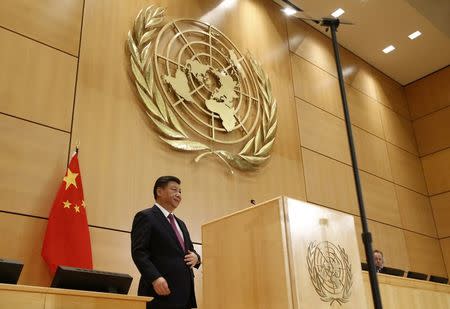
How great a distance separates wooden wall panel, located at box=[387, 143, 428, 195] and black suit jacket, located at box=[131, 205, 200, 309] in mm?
4650

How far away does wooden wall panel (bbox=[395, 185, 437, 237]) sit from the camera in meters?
6.21

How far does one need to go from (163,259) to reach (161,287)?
21 centimetres

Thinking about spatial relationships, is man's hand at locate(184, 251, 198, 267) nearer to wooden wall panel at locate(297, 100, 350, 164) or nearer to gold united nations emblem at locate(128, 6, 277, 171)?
gold united nations emblem at locate(128, 6, 277, 171)

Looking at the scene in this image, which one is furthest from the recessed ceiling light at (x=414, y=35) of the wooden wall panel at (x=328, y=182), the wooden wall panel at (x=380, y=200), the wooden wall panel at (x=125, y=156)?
the wooden wall panel at (x=125, y=156)

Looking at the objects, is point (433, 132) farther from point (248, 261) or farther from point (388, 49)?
point (248, 261)

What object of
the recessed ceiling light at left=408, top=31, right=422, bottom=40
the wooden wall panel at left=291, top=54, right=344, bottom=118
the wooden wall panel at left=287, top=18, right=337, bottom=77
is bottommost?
the wooden wall panel at left=291, top=54, right=344, bottom=118

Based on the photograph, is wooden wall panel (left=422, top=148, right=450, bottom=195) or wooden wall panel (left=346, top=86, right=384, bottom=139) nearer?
wooden wall panel (left=346, top=86, right=384, bottom=139)

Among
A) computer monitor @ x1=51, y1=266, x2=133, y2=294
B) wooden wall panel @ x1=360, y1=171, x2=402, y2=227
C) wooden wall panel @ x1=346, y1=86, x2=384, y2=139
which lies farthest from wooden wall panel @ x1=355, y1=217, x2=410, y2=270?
computer monitor @ x1=51, y1=266, x2=133, y2=294

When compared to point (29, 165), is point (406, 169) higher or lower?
higher

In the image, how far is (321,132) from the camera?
17.8ft

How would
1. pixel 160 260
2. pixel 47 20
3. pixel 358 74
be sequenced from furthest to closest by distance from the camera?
pixel 358 74 → pixel 47 20 → pixel 160 260

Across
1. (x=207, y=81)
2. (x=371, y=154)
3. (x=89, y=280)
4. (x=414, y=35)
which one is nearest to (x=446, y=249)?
(x=371, y=154)

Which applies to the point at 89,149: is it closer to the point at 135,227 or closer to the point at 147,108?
the point at 147,108

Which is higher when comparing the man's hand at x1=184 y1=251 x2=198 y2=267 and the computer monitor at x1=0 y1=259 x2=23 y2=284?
the man's hand at x1=184 y1=251 x2=198 y2=267
